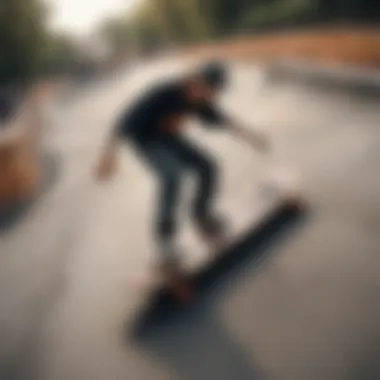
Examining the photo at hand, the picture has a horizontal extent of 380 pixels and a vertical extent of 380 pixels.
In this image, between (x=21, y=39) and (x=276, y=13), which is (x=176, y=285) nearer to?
(x=21, y=39)

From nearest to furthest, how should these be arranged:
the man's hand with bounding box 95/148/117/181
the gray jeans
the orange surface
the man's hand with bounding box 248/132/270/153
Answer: the man's hand with bounding box 95/148/117/181
the gray jeans
the man's hand with bounding box 248/132/270/153
the orange surface

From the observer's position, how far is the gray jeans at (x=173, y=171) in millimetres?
1815

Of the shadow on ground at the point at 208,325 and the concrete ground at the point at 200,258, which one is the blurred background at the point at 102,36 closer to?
the concrete ground at the point at 200,258

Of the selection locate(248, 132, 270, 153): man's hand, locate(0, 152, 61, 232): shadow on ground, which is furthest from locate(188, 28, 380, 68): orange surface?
locate(0, 152, 61, 232): shadow on ground

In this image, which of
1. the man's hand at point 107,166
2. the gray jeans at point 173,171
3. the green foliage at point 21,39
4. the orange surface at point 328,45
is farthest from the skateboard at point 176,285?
the orange surface at point 328,45

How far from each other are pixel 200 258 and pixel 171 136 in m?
0.46

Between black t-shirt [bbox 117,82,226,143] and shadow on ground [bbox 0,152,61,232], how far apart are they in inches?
25.3

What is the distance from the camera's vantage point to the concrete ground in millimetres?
1525

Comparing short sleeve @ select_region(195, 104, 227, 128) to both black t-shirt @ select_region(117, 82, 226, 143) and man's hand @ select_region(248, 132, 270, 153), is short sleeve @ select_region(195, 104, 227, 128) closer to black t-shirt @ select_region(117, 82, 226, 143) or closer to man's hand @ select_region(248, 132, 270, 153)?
black t-shirt @ select_region(117, 82, 226, 143)

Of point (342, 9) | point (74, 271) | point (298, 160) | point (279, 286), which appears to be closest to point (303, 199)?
point (298, 160)

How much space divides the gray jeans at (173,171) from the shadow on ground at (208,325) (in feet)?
0.71

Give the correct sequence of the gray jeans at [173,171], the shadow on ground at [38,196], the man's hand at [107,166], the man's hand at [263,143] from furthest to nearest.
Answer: the man's hand at [263,143], the shadow on ground at [38,196], the gray jeans at [173,171], the man's hand at [107,166]

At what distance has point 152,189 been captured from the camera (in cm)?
242

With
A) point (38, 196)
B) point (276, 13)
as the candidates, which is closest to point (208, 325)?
point (38, 196)
